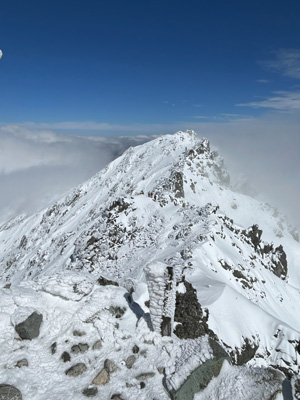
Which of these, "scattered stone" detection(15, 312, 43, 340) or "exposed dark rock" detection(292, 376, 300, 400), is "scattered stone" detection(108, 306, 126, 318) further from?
"exposed dark rock" detection(292, 376, 300, 400)

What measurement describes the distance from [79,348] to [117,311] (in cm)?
238

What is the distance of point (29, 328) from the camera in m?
9.97

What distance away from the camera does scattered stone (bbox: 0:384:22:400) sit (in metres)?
7.47

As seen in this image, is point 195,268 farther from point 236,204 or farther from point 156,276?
point 236,204

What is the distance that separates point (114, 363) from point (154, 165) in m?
65.1

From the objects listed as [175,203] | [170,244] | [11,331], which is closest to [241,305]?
[170,244]

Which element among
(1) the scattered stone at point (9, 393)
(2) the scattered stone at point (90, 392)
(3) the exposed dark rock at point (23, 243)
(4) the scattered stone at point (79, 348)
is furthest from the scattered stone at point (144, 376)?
(3) the exposed dark rock at point (23, 243)

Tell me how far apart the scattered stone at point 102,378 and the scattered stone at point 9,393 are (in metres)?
2.02

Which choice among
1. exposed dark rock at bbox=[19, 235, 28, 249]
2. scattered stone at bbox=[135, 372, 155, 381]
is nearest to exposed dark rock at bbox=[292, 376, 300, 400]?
scattered stone at bbox=[135, 372, 155, 381]

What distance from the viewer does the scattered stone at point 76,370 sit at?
8727 millimetres

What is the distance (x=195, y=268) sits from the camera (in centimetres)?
2369

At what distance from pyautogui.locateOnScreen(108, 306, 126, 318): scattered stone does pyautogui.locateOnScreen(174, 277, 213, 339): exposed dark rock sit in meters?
2.47

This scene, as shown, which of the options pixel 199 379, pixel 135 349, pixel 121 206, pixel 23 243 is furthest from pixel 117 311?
pixel 23 243

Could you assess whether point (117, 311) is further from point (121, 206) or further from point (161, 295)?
point (121, 206)
